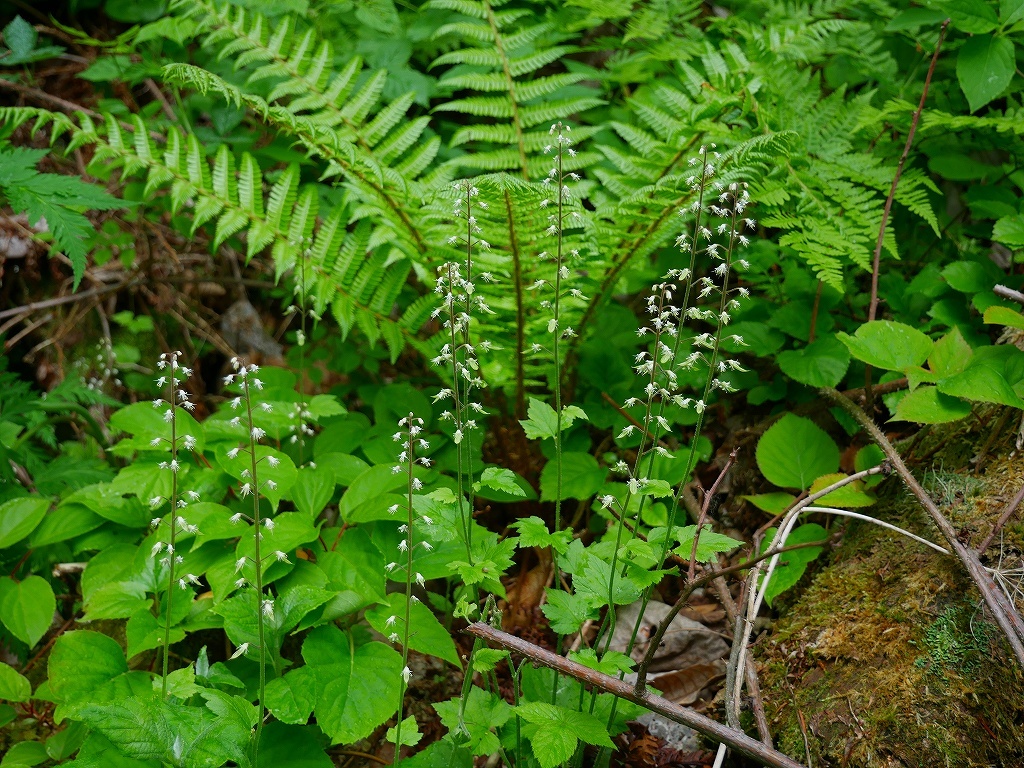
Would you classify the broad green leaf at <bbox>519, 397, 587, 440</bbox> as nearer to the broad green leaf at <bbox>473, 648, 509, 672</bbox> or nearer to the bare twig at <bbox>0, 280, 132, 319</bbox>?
the broad green leaf at <bbox>473, 648, 509, 672</bbox>

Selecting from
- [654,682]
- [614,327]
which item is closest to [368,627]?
[654,682]

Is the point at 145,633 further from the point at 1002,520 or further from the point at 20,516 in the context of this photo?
the point at 1002,520

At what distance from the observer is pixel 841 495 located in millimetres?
2396

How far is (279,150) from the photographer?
12.5 feet

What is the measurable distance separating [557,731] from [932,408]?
142cm

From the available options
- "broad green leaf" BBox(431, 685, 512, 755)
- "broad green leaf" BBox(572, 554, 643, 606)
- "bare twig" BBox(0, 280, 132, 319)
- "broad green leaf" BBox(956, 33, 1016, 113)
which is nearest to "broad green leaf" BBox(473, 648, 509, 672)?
"broad green leaf" BBox(431, 685, 512, 755)

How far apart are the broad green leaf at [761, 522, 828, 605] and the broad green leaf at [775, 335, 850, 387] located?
1.77 feet

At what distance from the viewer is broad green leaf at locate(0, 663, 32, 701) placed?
2.21m

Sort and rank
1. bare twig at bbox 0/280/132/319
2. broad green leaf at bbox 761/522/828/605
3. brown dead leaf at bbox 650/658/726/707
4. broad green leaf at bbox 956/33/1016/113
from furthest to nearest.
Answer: bare twig at bbox 0/280/132/319, broad green leaf at bbox 956/33/1016/113, brown dead leaf at bbox 650/658/726/707, broad green leaf at bbox 761/522/828/605

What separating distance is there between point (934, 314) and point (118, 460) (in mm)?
3732

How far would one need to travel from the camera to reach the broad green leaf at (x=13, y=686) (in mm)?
2211

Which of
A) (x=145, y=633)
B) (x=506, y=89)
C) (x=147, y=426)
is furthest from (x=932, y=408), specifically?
(x=147, y=426)

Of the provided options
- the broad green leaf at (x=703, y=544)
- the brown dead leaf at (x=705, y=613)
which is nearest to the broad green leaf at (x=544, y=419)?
the broad green leaf at (x=703, y=544)

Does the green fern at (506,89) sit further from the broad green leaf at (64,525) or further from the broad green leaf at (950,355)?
the broad green leaf at (64,525)
